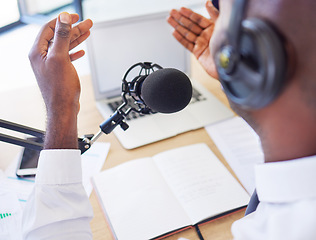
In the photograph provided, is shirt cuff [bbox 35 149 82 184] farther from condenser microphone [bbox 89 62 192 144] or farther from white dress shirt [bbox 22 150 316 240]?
condenser microphone [bbox 89 62 192 144]

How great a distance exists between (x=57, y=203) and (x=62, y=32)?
0.33 meters

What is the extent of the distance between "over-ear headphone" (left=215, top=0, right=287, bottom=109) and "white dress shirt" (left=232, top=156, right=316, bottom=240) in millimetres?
129

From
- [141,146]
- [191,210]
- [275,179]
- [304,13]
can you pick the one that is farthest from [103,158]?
[304,13]

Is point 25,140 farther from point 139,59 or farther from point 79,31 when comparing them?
point 139,59

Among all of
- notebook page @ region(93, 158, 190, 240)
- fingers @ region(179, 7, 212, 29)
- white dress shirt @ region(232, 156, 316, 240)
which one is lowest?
notebook page @ region(93, 158, 190, 240)

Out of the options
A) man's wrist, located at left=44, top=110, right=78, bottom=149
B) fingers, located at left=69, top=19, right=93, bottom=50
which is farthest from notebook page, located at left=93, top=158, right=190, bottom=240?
fingers, located at left=69, top=19, right=93, bottom=50

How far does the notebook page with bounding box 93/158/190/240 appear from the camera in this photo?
2.46ft

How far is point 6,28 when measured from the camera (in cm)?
289

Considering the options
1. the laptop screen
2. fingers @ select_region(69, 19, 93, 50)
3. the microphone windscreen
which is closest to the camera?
the microphone windscreen

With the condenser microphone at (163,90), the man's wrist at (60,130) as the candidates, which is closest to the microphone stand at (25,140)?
the man's wrist at (60,130)

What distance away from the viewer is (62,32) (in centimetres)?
65

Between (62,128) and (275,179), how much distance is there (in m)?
0.40

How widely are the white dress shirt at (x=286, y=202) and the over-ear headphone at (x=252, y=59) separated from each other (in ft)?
0.42

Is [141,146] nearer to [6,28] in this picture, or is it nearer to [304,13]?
[304,13]
